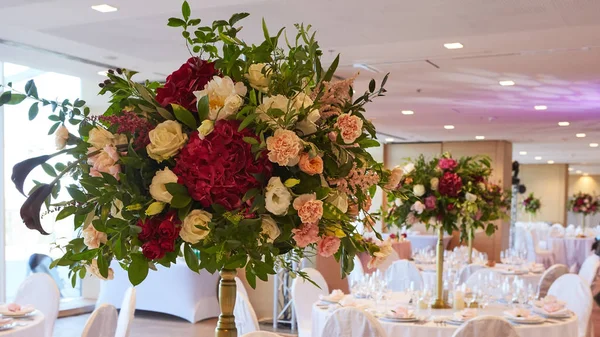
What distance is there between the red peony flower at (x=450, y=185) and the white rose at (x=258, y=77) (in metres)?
3.68

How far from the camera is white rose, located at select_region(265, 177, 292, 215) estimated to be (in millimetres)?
1569

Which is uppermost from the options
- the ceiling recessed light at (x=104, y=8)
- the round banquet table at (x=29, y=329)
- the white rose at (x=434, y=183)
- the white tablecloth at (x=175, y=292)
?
the ceiling recessed light at (x=104, y=8)

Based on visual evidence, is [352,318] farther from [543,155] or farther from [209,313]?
[543,155]

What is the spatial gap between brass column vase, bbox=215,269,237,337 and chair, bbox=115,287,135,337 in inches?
96.4

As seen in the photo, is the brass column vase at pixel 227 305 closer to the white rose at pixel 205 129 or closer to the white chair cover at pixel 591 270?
the white rose at pixel 205 129

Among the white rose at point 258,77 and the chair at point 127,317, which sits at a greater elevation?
the white rose at point 258,77

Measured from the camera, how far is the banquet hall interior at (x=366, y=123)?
4480 millimetres

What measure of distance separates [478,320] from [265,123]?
8.77ft

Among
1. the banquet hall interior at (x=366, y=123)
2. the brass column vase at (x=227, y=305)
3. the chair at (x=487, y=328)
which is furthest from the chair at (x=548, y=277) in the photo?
the brass column vase at (x=227, y=305)

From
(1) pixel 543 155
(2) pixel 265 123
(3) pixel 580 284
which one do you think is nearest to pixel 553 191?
(1) pixel 543 155

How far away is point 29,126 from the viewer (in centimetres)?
947

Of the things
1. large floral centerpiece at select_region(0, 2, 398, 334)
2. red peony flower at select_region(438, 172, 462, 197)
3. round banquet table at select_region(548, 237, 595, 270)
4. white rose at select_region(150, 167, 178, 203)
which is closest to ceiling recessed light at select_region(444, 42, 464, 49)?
red peony flower at select_region(438, 172, 462, 197)

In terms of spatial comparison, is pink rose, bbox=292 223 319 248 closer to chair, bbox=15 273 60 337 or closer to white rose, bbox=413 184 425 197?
white rose, bbox=413 184 425 197

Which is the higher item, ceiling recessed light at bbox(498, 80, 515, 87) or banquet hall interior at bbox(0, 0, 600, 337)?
ceiling recessed light at bbox(498, 80, 515, 87)
